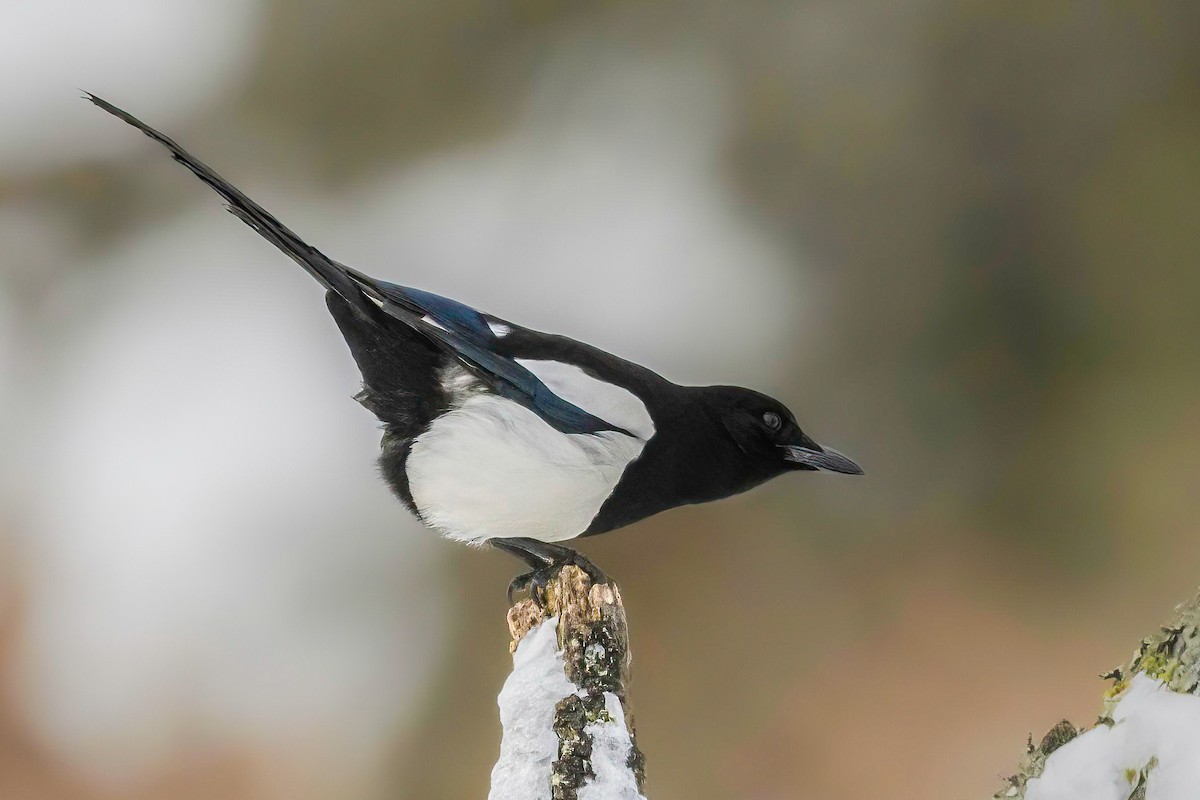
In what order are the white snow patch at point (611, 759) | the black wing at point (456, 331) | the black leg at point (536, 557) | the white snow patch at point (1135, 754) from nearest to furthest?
the white snow patch at point (1135, 754)
the white snow patch at point (611, 759)
the black wing at point (456, 331)
the black leg at point (536, 557)

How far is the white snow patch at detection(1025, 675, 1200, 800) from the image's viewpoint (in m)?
0.51

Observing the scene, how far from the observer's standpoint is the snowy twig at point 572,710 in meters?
0.69

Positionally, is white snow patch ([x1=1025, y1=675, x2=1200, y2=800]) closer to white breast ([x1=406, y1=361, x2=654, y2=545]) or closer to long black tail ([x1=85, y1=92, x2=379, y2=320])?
white breast ([x1=406, y1=361, x2=654, y2=545])

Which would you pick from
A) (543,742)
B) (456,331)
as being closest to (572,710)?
(543,742)

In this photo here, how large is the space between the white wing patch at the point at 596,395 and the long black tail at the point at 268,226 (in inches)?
7.6

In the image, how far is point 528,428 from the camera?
3.49 ft

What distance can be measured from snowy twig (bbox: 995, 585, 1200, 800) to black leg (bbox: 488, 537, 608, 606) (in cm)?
55

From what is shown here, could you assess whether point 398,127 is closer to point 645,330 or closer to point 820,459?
point 645,330

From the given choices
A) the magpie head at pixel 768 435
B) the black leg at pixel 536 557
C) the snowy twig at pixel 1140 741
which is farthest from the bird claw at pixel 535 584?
the snowy twig at pixel 1140 741

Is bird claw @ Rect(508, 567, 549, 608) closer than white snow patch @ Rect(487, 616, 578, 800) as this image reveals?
No

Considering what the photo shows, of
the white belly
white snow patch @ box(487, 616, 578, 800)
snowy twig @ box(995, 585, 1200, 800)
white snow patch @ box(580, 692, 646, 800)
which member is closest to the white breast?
the white belly

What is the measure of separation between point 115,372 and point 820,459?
157cm

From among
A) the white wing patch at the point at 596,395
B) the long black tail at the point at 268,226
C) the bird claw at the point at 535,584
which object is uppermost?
the long black tail at the point at 268,226

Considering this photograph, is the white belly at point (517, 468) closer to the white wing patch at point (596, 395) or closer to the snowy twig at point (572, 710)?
the white wing patch at point (596, 395)
